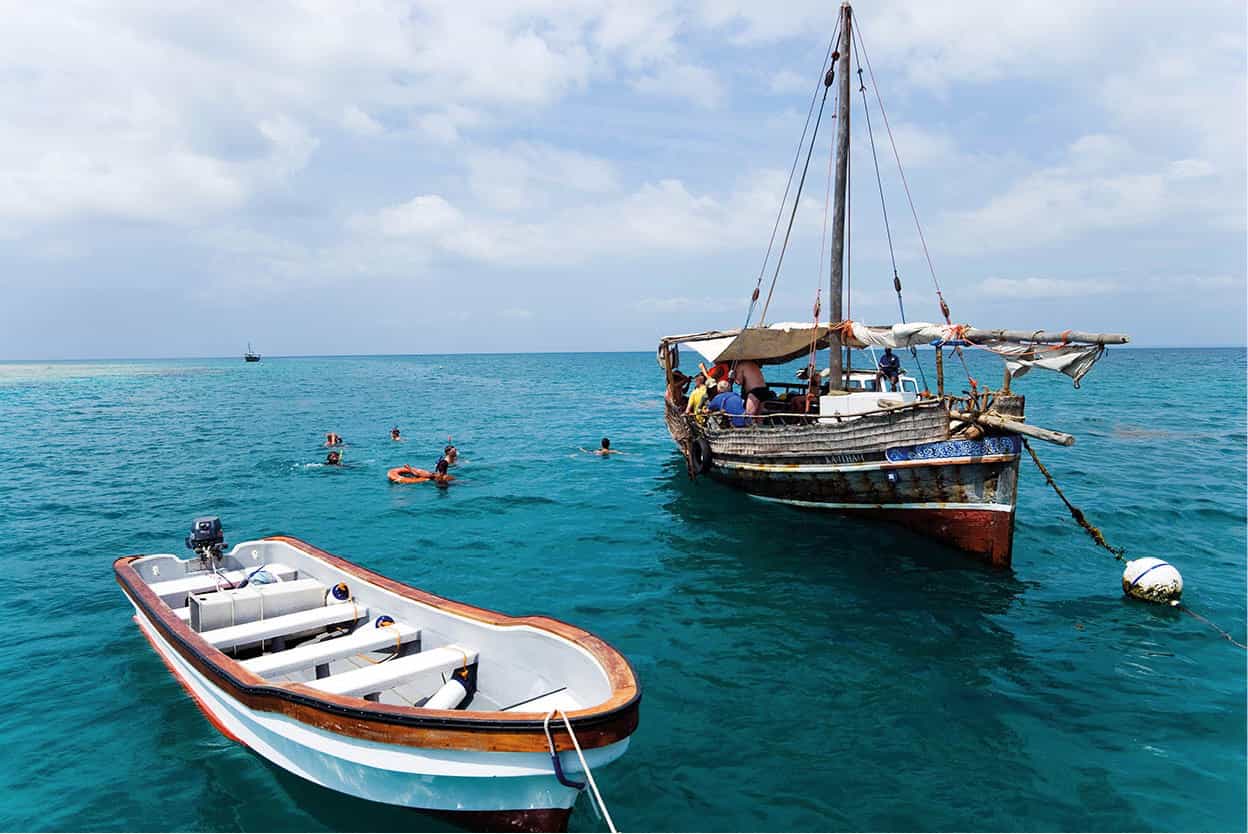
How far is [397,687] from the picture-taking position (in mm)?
7992

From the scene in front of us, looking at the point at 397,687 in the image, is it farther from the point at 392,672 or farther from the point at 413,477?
the point at 413,477

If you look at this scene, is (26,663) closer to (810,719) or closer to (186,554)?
(186,554)

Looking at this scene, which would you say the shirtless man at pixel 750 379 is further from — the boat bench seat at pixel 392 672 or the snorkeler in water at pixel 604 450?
the boat bench seat at pixel 392 672

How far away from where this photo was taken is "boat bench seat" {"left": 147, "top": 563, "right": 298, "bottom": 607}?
34.4ft

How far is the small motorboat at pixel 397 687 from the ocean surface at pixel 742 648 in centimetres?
77

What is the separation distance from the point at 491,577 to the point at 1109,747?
35.1ft

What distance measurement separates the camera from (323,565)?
36.1 feet

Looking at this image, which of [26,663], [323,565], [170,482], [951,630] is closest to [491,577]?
[323,565]

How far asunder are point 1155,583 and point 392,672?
13.0m

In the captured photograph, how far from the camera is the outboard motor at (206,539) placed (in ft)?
37.8

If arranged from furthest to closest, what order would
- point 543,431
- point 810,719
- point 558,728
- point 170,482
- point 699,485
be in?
point 543,431, point 170,482, point 699,485, point 810,719, point 558,728

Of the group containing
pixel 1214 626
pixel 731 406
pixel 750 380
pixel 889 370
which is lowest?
pixel 1214 626

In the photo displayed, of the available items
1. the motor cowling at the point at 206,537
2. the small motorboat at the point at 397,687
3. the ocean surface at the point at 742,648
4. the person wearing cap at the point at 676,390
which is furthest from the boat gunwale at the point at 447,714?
the person wearing cap at the point at 676,390

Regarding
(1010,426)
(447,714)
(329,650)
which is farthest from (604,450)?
(447,714)
